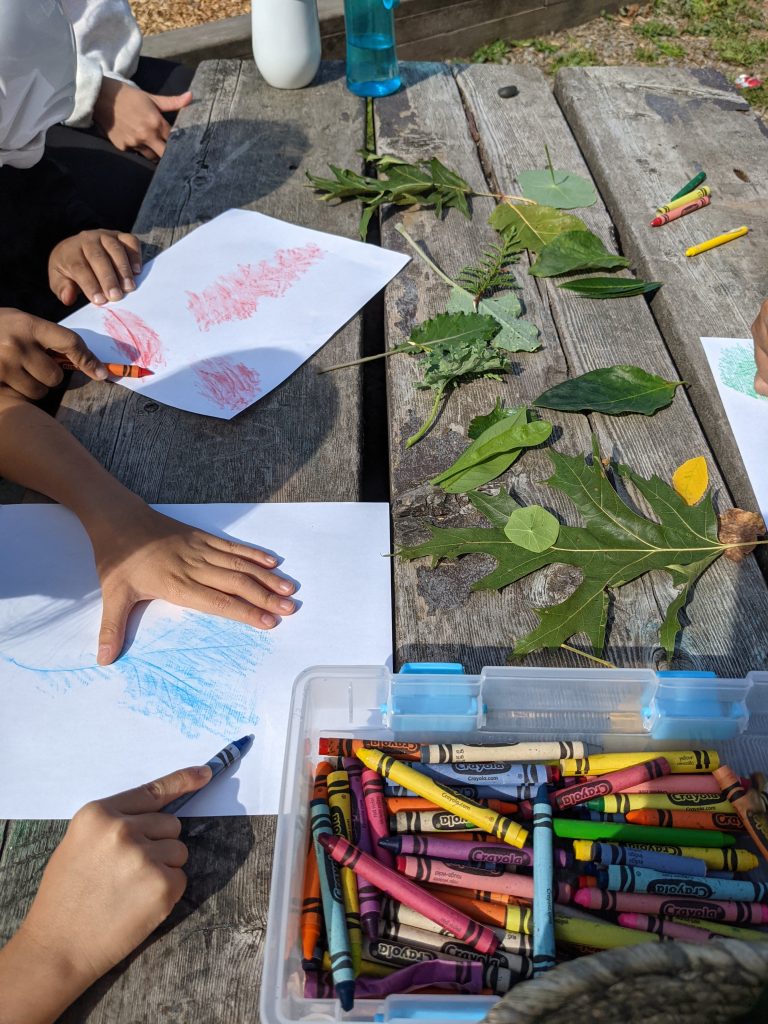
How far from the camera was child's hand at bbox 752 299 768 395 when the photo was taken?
1192 mm

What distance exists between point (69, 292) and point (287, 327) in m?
0.41

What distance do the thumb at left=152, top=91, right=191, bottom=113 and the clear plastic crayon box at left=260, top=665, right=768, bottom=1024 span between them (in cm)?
167

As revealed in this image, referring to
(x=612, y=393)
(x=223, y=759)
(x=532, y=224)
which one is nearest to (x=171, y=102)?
(x=532, y=224)

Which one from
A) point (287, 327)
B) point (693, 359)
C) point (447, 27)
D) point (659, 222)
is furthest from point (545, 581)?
point (447, 27)

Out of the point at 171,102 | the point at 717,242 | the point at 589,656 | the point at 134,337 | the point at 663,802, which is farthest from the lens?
the point at 171,102

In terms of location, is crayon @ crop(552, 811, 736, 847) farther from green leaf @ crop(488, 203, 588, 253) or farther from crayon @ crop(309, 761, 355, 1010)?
green leaf @ crop(488, 203, 588, 253)

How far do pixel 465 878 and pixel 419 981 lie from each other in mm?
98

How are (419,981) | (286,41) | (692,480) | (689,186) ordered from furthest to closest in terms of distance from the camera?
(286,41), (689,186), (692,480), (419,981)

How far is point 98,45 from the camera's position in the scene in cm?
202

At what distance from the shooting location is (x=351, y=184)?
1.59 m

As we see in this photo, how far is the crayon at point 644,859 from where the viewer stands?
29.1 inches

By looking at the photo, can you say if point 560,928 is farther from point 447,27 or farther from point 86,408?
point 447,27

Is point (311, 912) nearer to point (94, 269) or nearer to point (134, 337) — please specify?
point (134, 337)

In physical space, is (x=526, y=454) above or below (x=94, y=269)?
below
